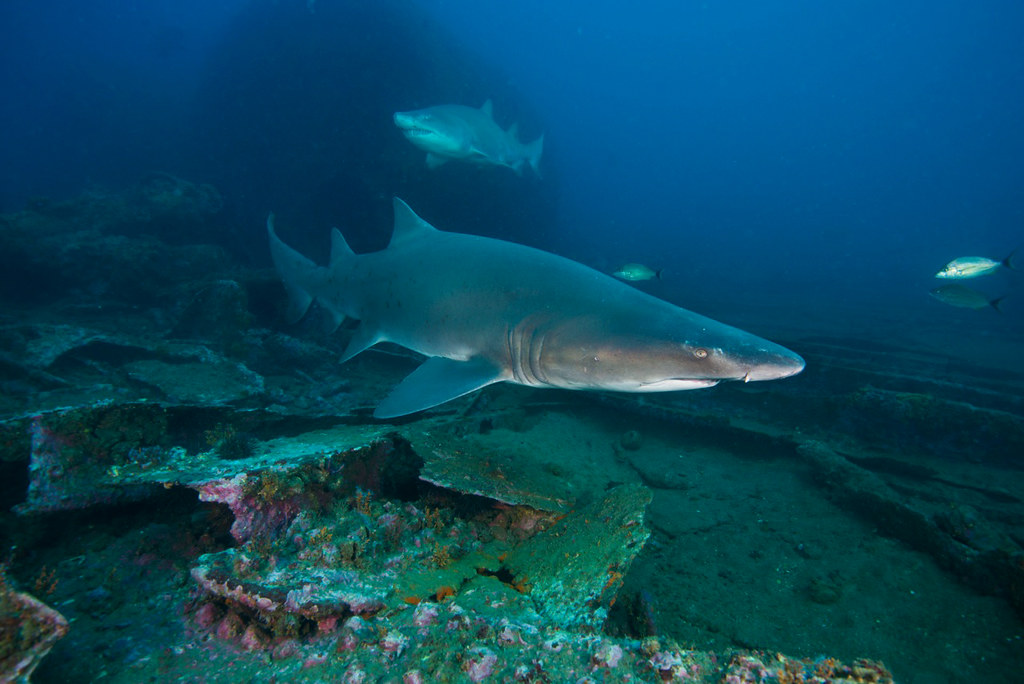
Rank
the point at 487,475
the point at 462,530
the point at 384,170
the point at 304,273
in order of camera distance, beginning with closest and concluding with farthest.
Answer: the point at 462,530 < the point at 487,475 < the point at 304,273 < the point at 384,170

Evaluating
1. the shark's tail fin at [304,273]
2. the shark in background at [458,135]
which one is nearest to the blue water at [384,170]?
the shark's tail fin at [304,273]

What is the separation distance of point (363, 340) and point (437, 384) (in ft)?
6.96

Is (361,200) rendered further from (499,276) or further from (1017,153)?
(1017,153)

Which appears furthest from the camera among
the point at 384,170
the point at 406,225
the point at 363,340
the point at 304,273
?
the point at 384,170

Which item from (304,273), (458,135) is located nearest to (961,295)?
(458,135)

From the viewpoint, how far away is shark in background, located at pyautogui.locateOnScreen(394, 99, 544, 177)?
27.9ft

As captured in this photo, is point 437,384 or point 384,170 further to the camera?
point 384,170

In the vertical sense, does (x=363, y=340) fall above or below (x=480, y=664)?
above

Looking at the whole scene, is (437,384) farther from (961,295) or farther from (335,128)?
(335,128)

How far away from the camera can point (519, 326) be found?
374 cm

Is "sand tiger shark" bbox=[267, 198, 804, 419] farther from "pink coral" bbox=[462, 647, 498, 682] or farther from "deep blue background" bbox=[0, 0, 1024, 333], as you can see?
"deep blue background" bbox=[0, 0, 1024, 333]

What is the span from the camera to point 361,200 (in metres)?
12.9

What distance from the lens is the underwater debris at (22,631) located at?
4.68 feet

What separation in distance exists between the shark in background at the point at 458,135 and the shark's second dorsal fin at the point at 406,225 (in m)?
4.19
